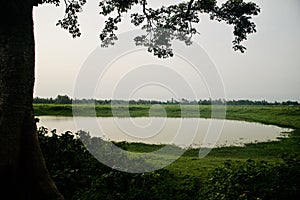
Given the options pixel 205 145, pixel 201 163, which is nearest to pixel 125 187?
pixel 201 163

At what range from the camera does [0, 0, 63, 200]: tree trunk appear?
4723 mm

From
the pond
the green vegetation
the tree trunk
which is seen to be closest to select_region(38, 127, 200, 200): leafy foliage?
the green vegetation

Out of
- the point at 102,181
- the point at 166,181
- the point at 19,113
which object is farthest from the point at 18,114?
the point at 166,181

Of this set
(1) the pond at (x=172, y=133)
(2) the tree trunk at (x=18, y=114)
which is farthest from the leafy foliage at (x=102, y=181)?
(1) the pond at (x=172, y=133)

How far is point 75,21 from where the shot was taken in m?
8.55

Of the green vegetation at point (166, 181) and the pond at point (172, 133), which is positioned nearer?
the green vegetation at point (166, 181)

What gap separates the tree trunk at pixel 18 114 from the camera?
472 cm

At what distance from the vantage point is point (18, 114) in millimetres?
4836

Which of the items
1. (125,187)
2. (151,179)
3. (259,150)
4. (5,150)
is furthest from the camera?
(259,150)

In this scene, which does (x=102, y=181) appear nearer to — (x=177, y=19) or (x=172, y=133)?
(x=177, y=19)

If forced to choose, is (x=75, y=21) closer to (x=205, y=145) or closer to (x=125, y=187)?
(x=125, y=187)

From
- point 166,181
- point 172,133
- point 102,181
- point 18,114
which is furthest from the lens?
point 172,133

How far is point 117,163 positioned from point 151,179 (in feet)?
2.98

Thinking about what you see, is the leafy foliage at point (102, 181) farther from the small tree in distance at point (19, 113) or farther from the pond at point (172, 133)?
the pond at point (172, 133)
